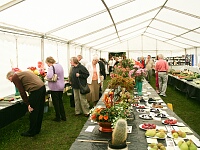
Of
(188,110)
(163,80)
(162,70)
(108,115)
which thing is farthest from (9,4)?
(163,80)

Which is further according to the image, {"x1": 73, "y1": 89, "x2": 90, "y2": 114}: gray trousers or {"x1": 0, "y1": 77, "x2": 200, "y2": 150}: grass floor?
{"x1": 73, "y1": 89, "x2": 90, "y2": 114}: gray trousers

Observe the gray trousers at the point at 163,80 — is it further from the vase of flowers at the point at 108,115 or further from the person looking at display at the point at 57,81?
the vase of flowers at the point at 108,115

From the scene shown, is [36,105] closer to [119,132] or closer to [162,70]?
[119,132]

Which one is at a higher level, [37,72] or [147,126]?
[37,72]

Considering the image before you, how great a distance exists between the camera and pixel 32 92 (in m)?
3.70

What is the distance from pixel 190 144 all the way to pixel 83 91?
3427 mm

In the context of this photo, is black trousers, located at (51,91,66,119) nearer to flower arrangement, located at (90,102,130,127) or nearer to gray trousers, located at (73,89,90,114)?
gray trousers, located at (73,89,90,114)

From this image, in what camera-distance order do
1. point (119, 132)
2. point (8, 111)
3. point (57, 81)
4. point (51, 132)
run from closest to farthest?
point (119, 132)
point (8, 111)
point (51, 132)
point (57, 81)

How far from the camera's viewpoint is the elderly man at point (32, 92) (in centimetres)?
349

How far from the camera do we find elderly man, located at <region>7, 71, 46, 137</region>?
3.49 metres

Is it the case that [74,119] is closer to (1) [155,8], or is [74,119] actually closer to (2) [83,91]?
(2) [83,91]

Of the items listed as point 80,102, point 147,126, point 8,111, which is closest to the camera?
point 147,126

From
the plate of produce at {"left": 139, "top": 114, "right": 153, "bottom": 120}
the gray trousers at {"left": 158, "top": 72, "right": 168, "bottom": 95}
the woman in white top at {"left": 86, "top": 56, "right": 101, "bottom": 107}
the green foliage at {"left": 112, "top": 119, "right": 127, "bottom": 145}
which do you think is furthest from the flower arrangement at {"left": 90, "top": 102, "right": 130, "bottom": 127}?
the gray trousers at {"left": 158, "top": 72, "right": 168, "bottom": 95}

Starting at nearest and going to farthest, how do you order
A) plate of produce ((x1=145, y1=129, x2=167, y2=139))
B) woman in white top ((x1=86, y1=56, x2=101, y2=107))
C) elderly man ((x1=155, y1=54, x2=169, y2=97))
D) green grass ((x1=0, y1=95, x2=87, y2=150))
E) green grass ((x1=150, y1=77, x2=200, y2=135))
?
plate of produce ((x1=145, y1=129, x2=167, y2=139)), green grass ((x1=0, y1=95, x2=87, y2=150)), green grass ((x1=150, y1=77, x2=200, y2=135)), woman in white top ((x1=86, y1=56, x2=101, y2=107)), elderly man ((x1=155, y1=54, x2=169, y2=97))
